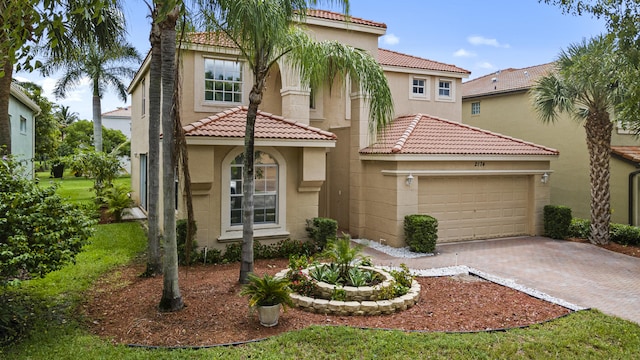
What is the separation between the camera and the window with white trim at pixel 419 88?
19141mm

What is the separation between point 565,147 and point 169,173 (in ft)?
66.7

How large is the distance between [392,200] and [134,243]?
8688 millimetres

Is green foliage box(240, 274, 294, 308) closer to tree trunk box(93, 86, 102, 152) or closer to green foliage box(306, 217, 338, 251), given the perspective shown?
green foliage box(306, 217, 338, 251)

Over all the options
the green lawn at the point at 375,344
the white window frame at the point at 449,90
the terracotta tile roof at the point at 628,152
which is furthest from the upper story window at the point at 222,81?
the terracotta tile roof at the point at 628,152

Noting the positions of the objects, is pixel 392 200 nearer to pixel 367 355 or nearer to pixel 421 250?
pixel 421 250

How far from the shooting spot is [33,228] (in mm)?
6824

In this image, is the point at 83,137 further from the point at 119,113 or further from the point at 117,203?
the point at 117,203

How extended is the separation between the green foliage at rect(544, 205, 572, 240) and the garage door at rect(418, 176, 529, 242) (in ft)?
2.75

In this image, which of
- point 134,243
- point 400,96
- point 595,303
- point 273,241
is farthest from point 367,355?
point 400,96

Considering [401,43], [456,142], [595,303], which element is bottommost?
[595,303]

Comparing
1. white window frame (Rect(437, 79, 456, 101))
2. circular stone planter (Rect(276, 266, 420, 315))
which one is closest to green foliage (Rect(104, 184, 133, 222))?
circular stone planter (Rect(276, 266, 420, 315))

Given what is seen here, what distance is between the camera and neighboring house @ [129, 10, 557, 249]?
1270 cm

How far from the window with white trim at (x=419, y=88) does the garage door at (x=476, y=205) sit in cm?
523

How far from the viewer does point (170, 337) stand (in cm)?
682
